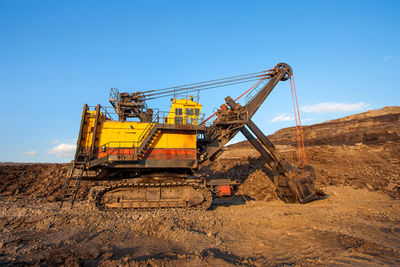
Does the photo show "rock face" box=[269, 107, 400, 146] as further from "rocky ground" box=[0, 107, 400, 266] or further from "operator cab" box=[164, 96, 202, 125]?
"operator cab" box=[164, 96, 202, 125]

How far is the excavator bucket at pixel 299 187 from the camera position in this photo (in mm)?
10555

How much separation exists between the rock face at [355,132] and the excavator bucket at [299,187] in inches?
604

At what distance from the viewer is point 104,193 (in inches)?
361

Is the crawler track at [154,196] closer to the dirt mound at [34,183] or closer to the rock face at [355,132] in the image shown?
the dirt mound at [34,183]

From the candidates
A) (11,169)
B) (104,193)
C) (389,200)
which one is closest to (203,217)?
(104,193)

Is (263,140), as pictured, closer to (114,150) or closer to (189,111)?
(189,111)

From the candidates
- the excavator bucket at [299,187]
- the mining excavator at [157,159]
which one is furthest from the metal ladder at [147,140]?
the excavator bucket at [299,187]

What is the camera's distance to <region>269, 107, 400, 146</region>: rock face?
2183 cm

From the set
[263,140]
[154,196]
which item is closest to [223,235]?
[154,196]

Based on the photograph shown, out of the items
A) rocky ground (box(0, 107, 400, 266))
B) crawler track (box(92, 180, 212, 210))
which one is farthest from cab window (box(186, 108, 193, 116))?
rocky ground (box(0, 107, 400, 266))

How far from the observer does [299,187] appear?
Answer: 34.9 feet

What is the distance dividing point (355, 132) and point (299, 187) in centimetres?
1954

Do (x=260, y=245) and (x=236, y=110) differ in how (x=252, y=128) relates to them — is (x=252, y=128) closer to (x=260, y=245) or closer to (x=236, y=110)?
(x=236, y=110)

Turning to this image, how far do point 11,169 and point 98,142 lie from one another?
17.1 m
